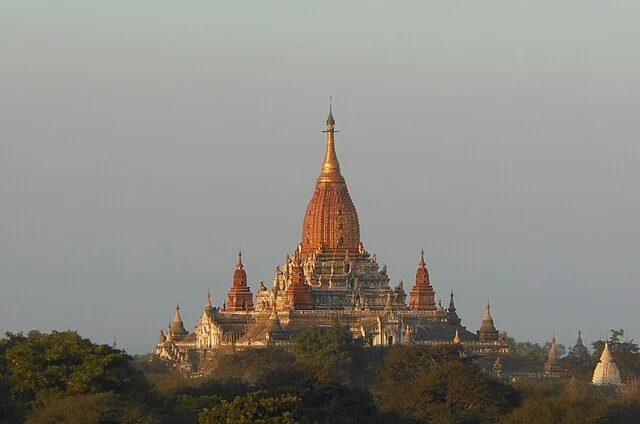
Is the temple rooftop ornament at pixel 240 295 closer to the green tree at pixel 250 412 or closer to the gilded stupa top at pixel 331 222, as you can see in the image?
the gilded stupa top at pixel 331 222

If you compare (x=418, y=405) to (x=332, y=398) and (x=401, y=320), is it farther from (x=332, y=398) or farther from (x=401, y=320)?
(x=401, y=320)

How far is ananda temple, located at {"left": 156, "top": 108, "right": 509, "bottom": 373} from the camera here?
123812 millimetres

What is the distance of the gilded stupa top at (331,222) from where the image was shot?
133250 mm

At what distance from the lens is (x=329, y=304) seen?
13050 centimetres

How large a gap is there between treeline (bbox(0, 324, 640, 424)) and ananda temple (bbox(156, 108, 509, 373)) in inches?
797

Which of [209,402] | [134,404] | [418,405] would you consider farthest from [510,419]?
[134,404]

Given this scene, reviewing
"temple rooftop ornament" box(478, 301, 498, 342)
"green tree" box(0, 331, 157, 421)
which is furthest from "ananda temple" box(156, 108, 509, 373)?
"green tree" box(0, 331, 157, 421)

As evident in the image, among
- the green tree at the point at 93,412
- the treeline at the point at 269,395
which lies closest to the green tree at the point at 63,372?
the treeline at the point at 269,395

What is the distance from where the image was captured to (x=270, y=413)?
69.4 m

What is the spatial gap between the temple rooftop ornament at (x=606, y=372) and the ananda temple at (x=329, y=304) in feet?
19.3

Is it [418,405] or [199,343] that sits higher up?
[199,343]

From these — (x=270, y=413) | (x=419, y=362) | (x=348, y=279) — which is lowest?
(x=270, y=413)

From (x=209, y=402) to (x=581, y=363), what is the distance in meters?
52.8

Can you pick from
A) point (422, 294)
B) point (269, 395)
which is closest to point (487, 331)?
point (422, 294)
